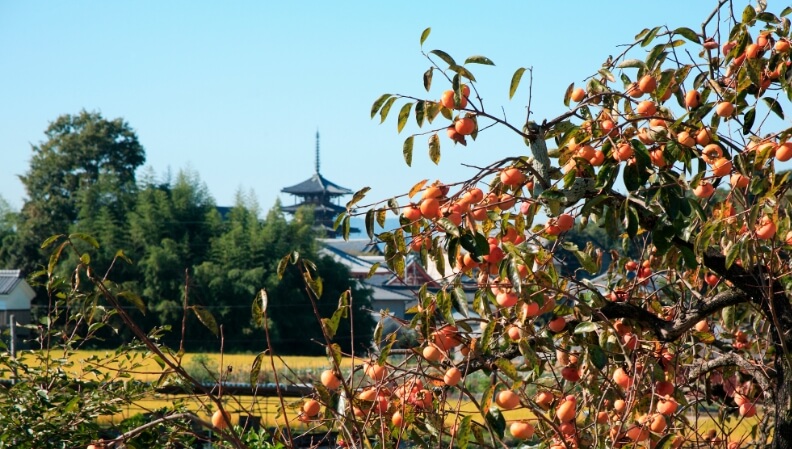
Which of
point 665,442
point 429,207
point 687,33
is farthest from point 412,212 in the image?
point 687,33

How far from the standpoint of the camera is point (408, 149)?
1.68 m

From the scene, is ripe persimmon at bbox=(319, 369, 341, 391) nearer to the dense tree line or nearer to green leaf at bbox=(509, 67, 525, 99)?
green leaf at bbox=(509, 67, 525, 99)

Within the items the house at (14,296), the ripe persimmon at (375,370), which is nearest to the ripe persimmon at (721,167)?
the ripe persimmon at (375,370)

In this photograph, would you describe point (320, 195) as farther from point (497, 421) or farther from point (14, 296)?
point (497, 421)

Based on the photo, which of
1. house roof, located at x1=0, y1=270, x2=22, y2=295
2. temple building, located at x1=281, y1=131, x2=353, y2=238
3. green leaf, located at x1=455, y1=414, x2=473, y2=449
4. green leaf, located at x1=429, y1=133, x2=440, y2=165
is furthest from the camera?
temple building, located at x1=281, y1=131, x2=353, y2=238

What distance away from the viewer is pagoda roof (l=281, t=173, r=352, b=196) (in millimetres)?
35500

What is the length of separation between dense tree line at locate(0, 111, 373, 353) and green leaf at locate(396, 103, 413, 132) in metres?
18.9

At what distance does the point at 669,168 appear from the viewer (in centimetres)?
172

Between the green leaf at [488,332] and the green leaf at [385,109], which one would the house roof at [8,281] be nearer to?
the green leaf at [385,109]

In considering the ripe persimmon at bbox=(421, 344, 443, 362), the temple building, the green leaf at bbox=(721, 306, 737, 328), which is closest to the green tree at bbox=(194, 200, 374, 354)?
the temple building

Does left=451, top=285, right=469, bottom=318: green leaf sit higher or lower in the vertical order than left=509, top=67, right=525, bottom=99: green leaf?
lower

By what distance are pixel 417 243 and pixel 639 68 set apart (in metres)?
0.65

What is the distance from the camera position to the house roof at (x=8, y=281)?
21828 millimetres

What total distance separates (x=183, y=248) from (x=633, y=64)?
22767 millimetres
